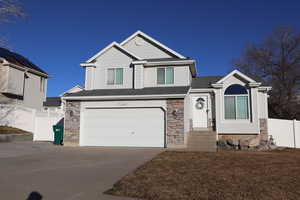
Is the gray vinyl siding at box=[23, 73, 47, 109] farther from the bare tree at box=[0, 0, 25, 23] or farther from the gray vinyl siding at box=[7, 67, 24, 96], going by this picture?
the bare tree at box=[0, 0, 25, 23]

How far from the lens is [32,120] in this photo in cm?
1811

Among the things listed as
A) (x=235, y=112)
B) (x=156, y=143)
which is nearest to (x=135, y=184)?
(x=156, y=143)

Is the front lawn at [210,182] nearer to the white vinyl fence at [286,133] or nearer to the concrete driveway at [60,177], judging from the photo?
the concrete driveway at [60,177]

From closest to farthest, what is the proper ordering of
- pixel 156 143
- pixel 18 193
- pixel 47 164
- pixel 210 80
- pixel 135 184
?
pixel 18 193 < pixel 135 184 < pixel 47 164 < pixel 156 143 < pixel 210 80

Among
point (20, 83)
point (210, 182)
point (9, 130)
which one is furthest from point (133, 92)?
point (20, 83)

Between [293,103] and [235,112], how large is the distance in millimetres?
10834

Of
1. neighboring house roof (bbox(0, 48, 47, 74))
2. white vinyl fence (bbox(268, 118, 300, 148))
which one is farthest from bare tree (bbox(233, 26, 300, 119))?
neighboring house roof (bbox(0, 48, 47, 74))

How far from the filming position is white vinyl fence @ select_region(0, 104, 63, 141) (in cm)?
1805

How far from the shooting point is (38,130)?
18.1m

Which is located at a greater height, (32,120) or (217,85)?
(217,85)

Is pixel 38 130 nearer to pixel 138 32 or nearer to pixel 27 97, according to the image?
pixel 27 97

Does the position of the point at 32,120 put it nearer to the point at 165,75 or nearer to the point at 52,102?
the point at 165,75

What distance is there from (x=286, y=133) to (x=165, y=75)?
9.15m

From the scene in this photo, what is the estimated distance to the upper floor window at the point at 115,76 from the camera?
643 inches
